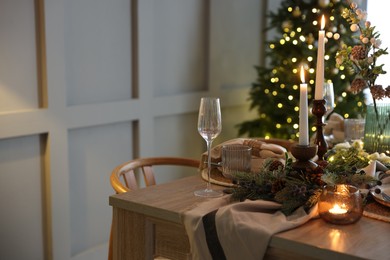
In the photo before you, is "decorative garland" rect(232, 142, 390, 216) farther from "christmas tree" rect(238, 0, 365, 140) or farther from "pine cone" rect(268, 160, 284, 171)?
Result: "christmas tree" rect(238, 0, 365, 140)

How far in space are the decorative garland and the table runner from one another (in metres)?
0.04

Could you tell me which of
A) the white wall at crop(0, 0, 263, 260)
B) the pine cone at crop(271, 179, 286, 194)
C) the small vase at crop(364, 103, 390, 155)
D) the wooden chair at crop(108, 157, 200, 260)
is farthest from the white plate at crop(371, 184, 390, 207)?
the white wall at crop(0, 0, 263, 260)

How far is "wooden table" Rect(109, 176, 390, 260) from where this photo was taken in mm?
1670

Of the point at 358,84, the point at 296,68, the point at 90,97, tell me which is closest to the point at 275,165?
the point at 358,84

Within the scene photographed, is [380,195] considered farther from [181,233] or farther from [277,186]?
[181,233]

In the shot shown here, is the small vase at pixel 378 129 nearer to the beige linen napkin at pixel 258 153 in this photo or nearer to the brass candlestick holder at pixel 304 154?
the beige linen napkin at pixel 258 153

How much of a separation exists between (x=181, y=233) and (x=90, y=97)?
1.78 m

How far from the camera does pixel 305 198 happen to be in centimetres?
195

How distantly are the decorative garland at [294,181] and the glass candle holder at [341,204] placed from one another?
88 millimetres

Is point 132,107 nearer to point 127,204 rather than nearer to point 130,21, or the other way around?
point 130,21

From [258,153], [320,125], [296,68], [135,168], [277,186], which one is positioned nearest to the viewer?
[277,186]

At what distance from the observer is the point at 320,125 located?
2.25 m

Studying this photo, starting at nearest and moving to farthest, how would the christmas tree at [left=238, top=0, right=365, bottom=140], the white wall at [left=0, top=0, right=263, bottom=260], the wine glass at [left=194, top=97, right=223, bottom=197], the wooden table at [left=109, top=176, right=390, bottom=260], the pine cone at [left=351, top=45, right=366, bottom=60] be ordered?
the wooden table at [left=109, top=176, right=390, bottom=260] → the wine glass at [left=194, top=97, right=223, bottom=197] → the pine cone at [left=351, top=45, right=366, bottom=60] → the white wall at [left=0, top=0, right=263, bottom=260] → the christmas tree at [left=238, top=0, right=365, bottom=140]

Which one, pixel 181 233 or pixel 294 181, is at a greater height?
pixel 294 181
